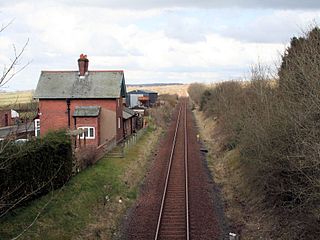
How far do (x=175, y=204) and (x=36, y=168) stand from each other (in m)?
6.50

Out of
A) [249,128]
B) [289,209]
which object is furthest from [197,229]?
[249,128]

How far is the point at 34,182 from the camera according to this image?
60.1 ft

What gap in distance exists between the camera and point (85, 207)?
65.8 feet

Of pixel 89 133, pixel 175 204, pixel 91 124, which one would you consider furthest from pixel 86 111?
pixel 175 204

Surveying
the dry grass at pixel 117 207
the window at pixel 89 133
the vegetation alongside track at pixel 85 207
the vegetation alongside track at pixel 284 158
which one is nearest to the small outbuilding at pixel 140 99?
the window at pixel 89 133

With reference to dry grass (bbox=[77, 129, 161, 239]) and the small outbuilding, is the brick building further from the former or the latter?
the small outbuilding

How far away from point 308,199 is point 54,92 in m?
29.9

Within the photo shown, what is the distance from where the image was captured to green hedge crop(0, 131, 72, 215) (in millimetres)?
15672

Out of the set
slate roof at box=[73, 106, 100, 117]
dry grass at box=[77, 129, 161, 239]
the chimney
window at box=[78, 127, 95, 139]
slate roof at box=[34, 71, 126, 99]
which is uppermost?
the chimney

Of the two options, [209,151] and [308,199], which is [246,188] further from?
[209,151]

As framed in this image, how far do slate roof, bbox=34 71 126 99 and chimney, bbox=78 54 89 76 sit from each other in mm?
423

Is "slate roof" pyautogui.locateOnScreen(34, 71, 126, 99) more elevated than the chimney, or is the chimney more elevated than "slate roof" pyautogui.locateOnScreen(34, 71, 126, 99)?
the chimney

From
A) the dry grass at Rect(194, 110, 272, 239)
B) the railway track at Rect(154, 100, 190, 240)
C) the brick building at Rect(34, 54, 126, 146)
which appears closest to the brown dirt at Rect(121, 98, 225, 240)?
the railway track at Rect(154, 100, 190, 240)

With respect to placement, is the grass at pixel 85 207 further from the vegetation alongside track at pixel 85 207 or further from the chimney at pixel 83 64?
the chimney at pixel 83 64
